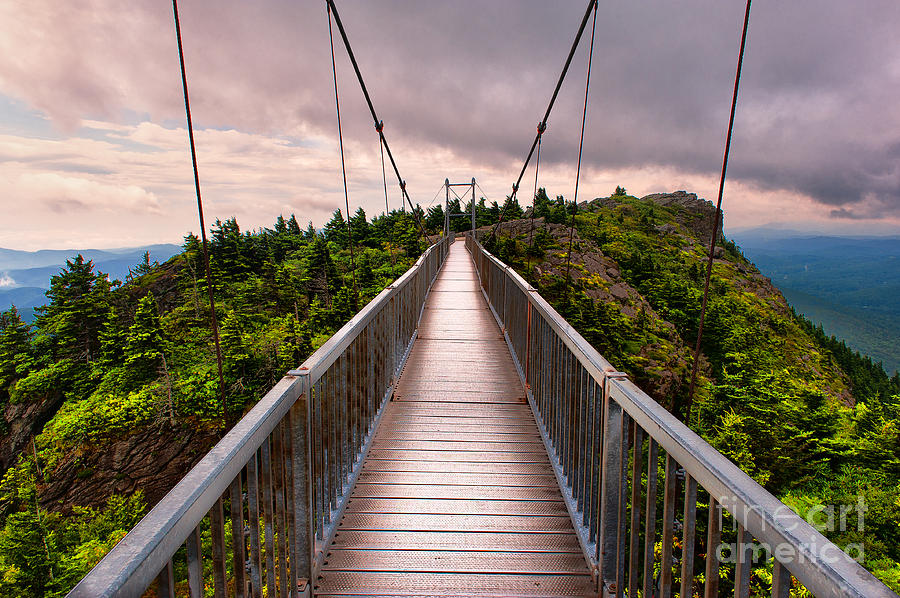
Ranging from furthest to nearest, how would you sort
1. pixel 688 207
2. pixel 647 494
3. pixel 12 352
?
1. pixel 688 207
2. pixel 12 352
3. pixel 647 494

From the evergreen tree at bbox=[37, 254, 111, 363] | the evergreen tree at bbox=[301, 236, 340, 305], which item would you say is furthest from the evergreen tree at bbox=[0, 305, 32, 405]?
the evergreen tree at bbox=[301, 236, 340, 305]

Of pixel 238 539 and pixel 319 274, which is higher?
pixel 238 539

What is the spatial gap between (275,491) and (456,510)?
1450 millimetres

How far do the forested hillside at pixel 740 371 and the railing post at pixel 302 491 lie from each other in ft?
7.85

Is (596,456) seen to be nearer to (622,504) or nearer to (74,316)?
(622,504)

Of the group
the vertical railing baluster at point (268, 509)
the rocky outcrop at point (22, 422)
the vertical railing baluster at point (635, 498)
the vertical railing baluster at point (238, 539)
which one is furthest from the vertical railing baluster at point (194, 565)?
the rocky outcrop at point (22, 422)

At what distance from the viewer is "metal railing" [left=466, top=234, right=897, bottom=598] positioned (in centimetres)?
99

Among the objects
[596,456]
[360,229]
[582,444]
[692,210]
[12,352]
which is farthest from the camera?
[692,210]

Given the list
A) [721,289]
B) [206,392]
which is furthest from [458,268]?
[721,289]

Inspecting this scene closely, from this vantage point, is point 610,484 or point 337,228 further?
point 337,228

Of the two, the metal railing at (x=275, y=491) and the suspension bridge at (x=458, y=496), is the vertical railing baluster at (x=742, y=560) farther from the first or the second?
the metal railing at (x=275, y=491)

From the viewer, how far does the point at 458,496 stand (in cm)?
316

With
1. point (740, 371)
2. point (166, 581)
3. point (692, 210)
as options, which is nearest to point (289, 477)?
point (166, 581)

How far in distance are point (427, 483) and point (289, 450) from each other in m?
1.52
